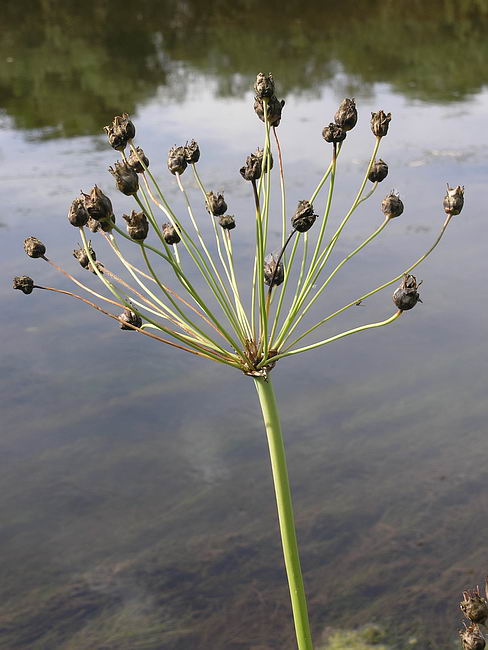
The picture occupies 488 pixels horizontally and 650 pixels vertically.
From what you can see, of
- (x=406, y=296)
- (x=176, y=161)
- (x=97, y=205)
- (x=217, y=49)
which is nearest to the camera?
(x=97, y=205)

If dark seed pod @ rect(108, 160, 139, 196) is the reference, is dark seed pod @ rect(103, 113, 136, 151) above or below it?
above

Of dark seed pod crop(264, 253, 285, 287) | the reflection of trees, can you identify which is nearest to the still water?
dark seed pod crop(264, 253, 285, 287)

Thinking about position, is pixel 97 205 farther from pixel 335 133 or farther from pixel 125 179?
pixel 335 133

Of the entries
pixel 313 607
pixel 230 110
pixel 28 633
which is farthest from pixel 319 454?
pixel 230 110

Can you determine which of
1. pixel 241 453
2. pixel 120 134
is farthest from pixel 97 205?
pixel 241 453

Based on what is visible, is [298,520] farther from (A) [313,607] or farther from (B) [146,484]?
(B) [146,484]

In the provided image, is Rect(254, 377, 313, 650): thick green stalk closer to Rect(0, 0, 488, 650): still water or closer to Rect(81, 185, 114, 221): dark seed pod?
Rect(81, 185, 114, 221): dark seed pod
